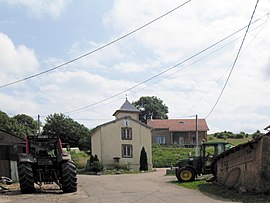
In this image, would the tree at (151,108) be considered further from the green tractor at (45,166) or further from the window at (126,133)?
the green tractor at (45,166)

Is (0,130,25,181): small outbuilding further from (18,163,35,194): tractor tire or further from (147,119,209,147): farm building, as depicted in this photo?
(147,119,209,147): farm building

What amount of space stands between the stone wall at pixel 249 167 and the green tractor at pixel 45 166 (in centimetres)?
722

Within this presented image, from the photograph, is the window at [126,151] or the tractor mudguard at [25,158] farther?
the window at [126,151]

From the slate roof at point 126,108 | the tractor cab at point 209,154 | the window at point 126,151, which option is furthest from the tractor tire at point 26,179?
the slate roof at point 126,108

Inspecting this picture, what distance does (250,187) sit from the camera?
17266 millimetres

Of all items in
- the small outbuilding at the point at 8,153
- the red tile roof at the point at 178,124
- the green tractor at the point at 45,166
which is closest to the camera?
the green tractor at the point at 45,166

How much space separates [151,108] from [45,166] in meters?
99.1

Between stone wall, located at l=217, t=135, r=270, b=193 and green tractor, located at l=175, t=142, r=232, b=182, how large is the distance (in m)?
4.44

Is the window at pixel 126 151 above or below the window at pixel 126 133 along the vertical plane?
below

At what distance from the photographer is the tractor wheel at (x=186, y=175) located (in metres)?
26.7

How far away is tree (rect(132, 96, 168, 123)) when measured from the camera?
119 metres

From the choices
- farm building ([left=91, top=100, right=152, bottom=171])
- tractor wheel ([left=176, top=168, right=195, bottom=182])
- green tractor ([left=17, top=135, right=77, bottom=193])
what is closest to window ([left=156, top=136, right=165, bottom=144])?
farm building ([left=91, top=100, right=152, bottom=171])

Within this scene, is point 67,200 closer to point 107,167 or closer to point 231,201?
point 231,201

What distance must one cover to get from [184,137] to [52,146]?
6010 centimetres
